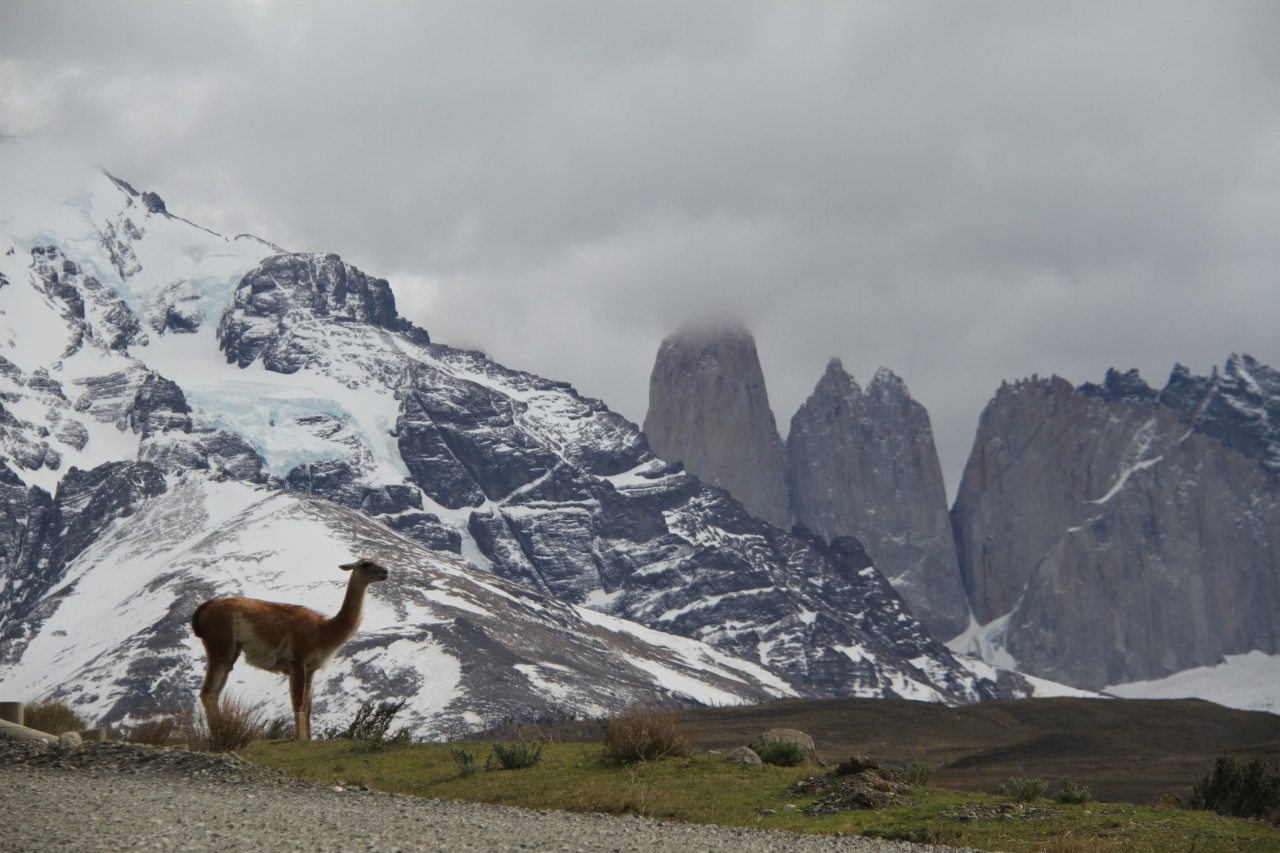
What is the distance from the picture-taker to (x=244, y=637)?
21344 millimetres

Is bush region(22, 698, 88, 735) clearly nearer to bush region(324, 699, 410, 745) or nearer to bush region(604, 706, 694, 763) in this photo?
bush region(324, 699, 410, 745)

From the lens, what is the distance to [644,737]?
19828mm

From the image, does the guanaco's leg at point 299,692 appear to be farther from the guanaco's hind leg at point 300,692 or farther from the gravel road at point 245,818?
the gravel road at point 245,818

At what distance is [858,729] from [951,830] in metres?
160

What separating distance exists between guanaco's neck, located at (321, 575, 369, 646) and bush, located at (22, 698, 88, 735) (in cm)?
545

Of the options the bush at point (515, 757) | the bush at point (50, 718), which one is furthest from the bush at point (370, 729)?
the bush at point (50, 718)

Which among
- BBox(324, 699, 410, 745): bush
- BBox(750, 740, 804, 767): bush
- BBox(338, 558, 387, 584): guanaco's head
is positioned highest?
BBox(338, 558, 387, 584): guanaco's head

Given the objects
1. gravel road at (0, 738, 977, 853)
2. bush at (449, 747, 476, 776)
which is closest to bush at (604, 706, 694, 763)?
bush at (449, 747, 476, 776)

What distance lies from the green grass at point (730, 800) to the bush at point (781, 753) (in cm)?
135

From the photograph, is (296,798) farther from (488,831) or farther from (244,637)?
(244,637)

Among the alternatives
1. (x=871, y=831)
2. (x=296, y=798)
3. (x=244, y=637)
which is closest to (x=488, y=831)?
(x=296, y=798)

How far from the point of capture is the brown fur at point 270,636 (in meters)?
21.3

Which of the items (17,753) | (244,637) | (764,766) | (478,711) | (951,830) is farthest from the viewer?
(478,711)

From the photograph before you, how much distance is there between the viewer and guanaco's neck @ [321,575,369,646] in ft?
71.2
